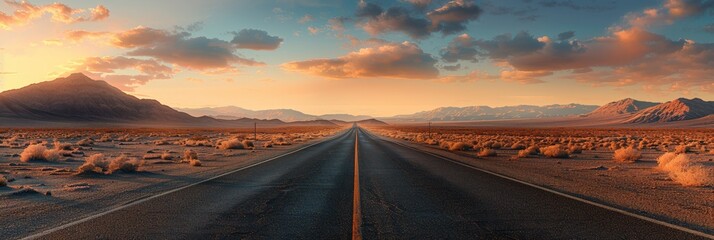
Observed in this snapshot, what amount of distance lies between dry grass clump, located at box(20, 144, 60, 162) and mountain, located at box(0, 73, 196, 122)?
152823 mm

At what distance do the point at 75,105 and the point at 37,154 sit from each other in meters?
176

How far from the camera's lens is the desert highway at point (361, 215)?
6398mm

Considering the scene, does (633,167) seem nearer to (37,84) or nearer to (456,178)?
(456,178)

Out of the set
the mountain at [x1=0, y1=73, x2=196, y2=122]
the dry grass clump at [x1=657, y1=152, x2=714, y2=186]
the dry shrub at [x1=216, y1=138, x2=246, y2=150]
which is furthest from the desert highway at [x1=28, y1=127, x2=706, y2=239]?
the mountain at [x1=0, y1=73, x2=196, y2=122]

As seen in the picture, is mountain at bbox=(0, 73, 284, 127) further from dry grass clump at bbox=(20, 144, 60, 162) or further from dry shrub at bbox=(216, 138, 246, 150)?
dry grass clump at bbox=(20, 144, 60, 162)

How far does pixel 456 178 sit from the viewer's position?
43.9 ft

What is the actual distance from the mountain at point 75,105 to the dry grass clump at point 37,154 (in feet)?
501

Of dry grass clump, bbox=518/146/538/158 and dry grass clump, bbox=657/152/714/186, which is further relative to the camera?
dry grass clump, bbox=518/146/538/158

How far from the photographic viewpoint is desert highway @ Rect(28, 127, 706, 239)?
252 inches

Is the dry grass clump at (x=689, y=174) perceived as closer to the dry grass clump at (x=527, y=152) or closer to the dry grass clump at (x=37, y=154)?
the dry grass clump at (x=527, y=152)

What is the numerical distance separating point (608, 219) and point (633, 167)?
43.8 feet

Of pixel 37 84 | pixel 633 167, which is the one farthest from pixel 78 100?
pixel 633 167

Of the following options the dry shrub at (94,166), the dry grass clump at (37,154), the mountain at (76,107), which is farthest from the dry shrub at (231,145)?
the mountain at (76,107)

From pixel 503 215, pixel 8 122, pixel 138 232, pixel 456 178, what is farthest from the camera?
pixel 8 122
